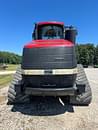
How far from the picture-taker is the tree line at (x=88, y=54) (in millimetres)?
97062

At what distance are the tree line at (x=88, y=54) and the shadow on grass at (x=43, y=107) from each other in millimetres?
87149

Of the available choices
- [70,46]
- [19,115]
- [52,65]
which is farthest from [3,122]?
[70,46]

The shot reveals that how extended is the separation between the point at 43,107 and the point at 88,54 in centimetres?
9394

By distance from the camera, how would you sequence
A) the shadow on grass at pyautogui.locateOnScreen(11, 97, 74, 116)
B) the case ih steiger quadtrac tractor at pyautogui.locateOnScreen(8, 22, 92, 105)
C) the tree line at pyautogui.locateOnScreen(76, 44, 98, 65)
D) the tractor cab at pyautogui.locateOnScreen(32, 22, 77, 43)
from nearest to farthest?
the case ih steiger quadtrac tractor at pyautogui.locateOnScreen(8, 22, 92, 105) → the shadow on grass at pyautogui.locateOnScreen(11, 97, 74, 116) → the tractor cab at pyautogui.locateOnScreen(32, 22, 77, 43) → the tree line at pyautogui.locateOnScreen(76, 44, 98, 65)

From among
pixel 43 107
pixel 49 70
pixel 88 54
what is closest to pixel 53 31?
pixel 49 70

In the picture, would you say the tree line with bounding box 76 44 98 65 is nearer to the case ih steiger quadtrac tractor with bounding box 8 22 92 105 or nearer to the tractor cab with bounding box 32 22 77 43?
the tractor cab with bounding box 32 22 77 43

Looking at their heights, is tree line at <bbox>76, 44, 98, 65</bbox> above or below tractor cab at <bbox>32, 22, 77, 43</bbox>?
below

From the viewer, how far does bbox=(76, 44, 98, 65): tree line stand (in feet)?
318

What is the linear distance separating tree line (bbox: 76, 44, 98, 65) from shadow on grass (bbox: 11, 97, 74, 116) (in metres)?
87.1

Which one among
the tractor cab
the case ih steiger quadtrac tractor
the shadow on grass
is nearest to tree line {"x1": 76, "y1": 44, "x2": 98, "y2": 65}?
the shadow on grass

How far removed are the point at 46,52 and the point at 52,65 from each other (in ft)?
1.37

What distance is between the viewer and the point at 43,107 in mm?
7832

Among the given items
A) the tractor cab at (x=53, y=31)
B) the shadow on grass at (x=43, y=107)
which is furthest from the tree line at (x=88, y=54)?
the tractor cab at (x=53, y=31)

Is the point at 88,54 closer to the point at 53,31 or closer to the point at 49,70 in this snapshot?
the point at 53,31
